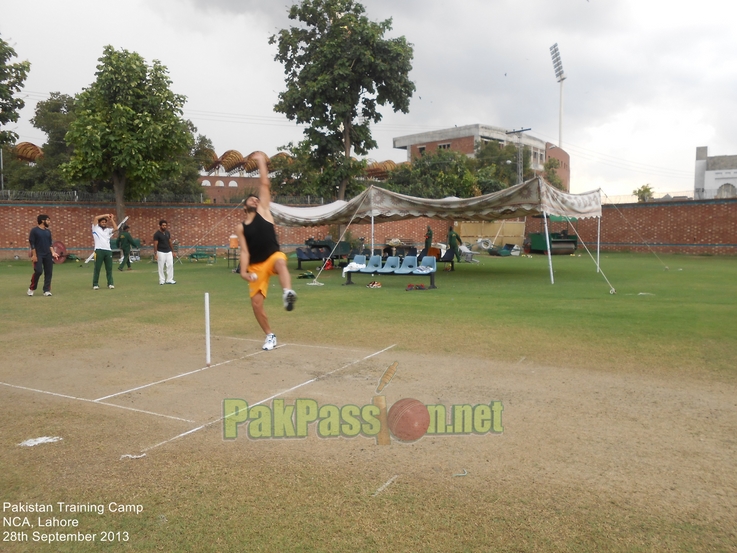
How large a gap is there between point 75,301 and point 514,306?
398 inches

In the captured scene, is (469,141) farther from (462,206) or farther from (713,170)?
(462,206)

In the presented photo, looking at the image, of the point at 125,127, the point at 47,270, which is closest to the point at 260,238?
the point at 47,270

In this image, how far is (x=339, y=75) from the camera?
92.5ft

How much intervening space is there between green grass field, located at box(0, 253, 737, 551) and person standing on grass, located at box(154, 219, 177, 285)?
635 centimetres

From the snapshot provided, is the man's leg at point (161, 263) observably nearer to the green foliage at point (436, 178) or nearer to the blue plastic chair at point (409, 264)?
the blue plastic chair at point (409, 264)

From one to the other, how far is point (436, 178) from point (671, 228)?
1822 cm

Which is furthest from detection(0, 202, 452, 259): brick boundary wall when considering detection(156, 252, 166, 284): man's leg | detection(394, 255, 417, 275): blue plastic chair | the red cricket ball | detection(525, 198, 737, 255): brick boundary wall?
the red cricket ball

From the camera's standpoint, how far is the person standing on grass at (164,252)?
Answer: 1642 centimetres

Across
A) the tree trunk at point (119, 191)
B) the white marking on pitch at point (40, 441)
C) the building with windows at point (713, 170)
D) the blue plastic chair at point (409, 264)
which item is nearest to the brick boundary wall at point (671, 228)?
the blue plastic chair at point (409, 264)

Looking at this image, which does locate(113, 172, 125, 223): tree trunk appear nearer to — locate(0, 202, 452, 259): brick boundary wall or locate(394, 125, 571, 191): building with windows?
locate(0, 202, 452, 259): brick boundary wall

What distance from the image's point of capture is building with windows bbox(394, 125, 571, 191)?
229ft

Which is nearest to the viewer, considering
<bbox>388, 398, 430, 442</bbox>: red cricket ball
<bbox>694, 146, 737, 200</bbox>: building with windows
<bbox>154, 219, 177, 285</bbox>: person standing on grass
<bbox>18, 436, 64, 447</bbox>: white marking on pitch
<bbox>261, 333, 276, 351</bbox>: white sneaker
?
<bbox>18, 436, 64, 447</bbox>: white marking on pitch

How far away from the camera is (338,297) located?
14.0 m

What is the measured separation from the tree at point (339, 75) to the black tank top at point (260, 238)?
22.8 meters
